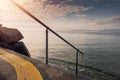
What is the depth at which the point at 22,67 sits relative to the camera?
17.5 feet

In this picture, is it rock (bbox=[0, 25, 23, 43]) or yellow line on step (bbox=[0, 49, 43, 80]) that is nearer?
yellow line on step (bbox=[0, 49, 43, 80])

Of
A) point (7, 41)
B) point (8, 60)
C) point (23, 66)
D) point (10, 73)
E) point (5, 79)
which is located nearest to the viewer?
point (5, 79)

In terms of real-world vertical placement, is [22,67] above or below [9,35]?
below

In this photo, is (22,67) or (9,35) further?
(9,35)

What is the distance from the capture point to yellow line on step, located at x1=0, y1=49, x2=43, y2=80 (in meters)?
4.62

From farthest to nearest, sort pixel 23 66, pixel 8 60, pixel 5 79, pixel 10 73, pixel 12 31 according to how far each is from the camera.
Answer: pixel 12 31
pixel 8 60
pixel 23 66
pixel 10 73
pixel 5 79

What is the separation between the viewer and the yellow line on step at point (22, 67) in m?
4.62

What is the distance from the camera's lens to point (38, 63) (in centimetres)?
575

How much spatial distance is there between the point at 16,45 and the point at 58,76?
615 centimetres

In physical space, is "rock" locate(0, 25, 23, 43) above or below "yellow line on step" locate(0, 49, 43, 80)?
above

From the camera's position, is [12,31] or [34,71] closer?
[34,71]

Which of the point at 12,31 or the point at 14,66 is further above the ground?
the point at 12,31

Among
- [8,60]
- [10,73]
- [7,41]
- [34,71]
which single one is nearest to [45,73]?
[34,71]

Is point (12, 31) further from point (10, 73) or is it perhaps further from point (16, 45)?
point (10, 73)
